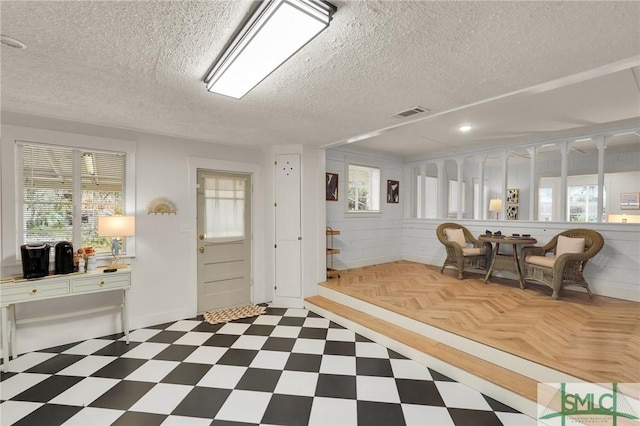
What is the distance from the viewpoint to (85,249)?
3156 millimetres

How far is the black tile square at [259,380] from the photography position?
7.93 feet

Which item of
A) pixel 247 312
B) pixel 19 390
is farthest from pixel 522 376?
pixel 19 390

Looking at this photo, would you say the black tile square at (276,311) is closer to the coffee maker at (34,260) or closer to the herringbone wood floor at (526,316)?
the herringbone wood floor at (526,316)

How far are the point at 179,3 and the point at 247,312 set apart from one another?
3794mm

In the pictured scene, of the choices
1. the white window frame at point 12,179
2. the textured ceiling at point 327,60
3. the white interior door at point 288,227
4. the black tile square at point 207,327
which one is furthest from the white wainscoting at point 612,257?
the white window frame at point 12,179

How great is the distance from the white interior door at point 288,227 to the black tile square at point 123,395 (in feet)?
7.45

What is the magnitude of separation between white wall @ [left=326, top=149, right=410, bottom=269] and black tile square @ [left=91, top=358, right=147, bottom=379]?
3436 mm

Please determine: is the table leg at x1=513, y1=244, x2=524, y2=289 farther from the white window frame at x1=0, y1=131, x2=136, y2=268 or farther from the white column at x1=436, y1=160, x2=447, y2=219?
the white window frame at x1=0, y1=131, x2=136, y2=268

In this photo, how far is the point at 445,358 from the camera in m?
2.62

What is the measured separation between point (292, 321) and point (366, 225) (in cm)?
269

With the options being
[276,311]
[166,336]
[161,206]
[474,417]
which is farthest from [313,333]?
[161,206]

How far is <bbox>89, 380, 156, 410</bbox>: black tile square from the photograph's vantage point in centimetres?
219

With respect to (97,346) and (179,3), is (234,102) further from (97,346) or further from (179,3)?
(97,346)

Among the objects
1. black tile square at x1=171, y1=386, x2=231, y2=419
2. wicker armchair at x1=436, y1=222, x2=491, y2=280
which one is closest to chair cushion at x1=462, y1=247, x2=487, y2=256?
wicker armchair at x1=436, y1=222, x2=491, y2=280
